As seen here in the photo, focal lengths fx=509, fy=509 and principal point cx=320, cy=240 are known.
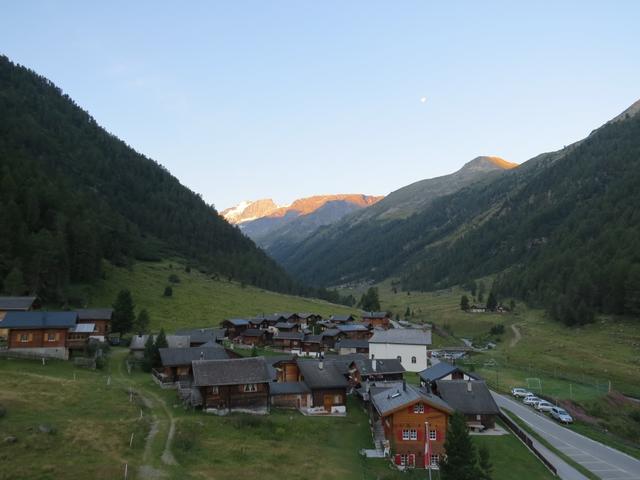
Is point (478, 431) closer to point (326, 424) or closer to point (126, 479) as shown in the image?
point (326, 424)

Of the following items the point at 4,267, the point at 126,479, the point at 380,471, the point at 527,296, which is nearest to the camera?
the point at 126,479

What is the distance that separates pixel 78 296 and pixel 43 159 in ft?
344

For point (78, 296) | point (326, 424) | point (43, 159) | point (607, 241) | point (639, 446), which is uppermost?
point (43, 159)

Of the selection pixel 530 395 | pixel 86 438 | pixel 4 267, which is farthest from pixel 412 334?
pixel 4 267

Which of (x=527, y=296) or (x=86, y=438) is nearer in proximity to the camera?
(x=86, y=438)

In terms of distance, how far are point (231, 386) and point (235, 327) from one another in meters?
58.0

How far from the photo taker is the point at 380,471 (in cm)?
4597

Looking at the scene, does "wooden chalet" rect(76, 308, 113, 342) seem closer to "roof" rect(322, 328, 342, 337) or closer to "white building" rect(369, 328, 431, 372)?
"roof" rect(322, 328, 342, 337)

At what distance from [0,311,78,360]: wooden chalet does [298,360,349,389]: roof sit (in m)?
32.3

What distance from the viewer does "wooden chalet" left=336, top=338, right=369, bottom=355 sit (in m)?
105

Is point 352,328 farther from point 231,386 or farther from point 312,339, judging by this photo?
point 231,386

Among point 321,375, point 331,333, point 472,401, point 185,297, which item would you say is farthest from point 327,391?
point 185,297

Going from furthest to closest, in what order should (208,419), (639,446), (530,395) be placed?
1. (530,395)
2. (639,446)
3. (208,419)

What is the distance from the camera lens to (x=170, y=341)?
A: 8506 cm
